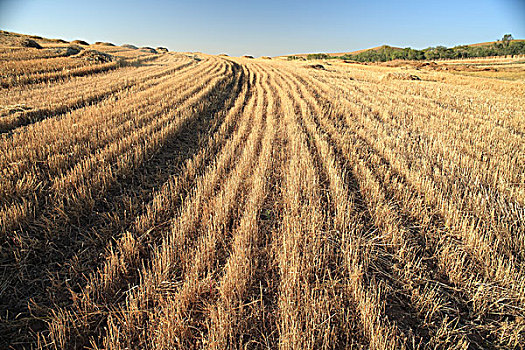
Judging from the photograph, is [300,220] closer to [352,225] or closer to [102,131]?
[352,225]

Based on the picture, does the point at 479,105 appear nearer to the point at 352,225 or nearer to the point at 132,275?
the point at 352,225

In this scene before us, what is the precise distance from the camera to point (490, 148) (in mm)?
5914

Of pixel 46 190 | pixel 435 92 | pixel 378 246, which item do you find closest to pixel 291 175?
pixel 378 246

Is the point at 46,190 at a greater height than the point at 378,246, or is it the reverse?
the point at 46,190

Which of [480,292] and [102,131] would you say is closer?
[480,292]

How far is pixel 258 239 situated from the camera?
3119 millimetres

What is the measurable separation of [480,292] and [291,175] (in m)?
3.03

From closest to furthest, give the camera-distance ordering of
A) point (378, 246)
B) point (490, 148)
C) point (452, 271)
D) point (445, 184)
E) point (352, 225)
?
point (452, 271)
point (378, 246)
point (352, 225)
point (445, 184)
point (490, 148)

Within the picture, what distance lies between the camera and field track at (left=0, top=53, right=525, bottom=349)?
2.06 m

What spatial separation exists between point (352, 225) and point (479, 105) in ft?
37.6

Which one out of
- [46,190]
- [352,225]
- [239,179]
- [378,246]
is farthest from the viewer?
[239,179]

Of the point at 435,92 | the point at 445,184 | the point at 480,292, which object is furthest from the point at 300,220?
the point at 435,92

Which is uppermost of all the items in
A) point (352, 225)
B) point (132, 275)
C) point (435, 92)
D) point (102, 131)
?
point (435, 92)

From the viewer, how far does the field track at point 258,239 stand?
2.06 metres
